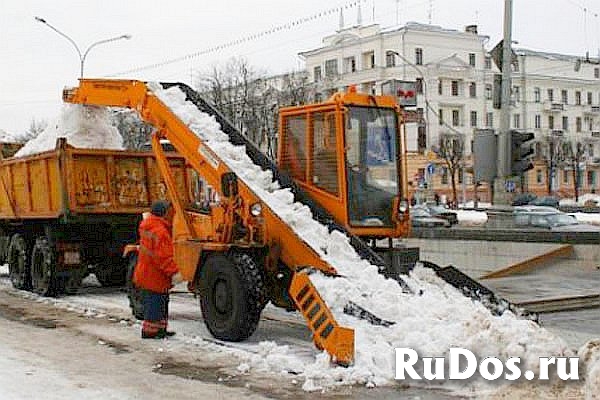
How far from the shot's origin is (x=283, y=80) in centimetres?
6738

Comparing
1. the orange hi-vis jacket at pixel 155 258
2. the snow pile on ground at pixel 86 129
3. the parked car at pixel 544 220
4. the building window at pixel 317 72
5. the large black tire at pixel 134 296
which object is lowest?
the parked car at pixel 544 220

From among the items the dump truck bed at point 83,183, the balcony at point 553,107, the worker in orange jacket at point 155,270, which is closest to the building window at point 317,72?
the balcony at point 553,107

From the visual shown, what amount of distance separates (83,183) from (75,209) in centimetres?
49

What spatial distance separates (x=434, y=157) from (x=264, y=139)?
24.1 metres

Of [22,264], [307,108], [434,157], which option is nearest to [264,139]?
[434,157]

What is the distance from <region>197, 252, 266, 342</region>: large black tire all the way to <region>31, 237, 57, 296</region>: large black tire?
17.6ft

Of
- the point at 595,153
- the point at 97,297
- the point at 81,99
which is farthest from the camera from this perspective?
the point at 595,153

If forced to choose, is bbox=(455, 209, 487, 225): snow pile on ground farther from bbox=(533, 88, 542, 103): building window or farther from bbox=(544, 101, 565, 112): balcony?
bbox=(544, 101, 565, 112): balcony

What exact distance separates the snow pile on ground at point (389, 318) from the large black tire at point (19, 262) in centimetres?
714

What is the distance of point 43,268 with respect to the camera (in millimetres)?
16156

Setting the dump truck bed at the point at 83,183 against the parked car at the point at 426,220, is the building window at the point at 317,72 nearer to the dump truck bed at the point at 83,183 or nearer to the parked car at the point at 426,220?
the parked car at the point at 426,220

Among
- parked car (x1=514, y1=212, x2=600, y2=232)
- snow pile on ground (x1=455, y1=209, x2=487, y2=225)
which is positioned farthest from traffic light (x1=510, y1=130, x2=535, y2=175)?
snow pile on ground (x1=455, y1=209, x2=487, y2=225)

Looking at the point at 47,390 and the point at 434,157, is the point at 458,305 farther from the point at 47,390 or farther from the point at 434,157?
the point at 434,157

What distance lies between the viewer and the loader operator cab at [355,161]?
1095 cm
